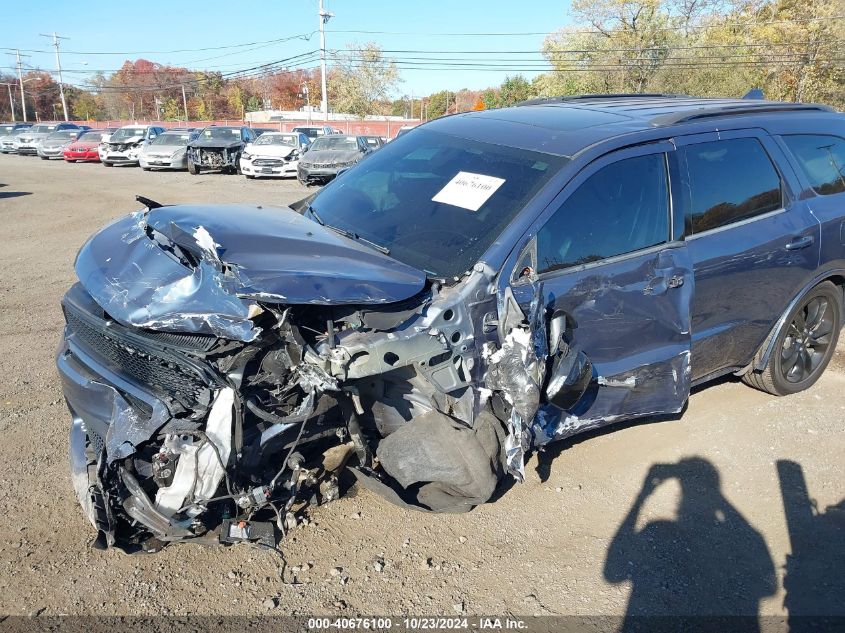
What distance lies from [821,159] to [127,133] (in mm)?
24851

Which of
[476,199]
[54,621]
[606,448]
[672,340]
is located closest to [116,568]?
[54,621]

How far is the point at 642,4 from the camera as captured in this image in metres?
39.5

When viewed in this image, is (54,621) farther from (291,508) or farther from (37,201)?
(37,201)

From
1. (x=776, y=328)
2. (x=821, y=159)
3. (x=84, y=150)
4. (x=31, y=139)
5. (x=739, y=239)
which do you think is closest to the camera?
(x=739, y=239)

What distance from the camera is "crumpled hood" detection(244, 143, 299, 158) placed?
2016 centimetres

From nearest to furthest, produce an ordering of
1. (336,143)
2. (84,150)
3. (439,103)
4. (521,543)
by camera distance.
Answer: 1. (521,543)
2. (336,143)
3. (84,150)
4. (439,103)

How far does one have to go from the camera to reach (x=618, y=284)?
3.20 m

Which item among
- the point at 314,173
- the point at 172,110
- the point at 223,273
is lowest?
the point at 314,173

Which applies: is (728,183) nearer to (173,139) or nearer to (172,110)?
A: (173,139)

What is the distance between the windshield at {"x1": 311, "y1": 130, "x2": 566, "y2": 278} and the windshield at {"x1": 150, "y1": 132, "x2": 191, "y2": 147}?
20125mm

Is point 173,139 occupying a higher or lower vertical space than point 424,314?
higher

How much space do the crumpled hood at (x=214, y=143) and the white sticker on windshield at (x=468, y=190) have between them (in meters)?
19.3

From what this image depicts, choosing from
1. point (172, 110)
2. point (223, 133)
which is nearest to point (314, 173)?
point (223, 133)

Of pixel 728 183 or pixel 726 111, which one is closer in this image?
pixel 728 183
